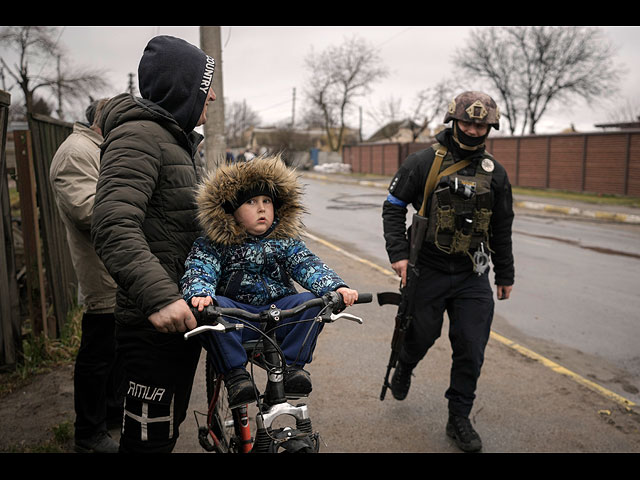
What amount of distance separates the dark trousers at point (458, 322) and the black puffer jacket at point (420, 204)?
0.10 m

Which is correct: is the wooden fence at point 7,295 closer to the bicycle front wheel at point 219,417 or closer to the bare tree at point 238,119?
the bicycle front wheel at point 219,417

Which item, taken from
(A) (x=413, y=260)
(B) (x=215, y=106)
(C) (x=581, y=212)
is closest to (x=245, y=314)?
(A) (x=413, y=260)

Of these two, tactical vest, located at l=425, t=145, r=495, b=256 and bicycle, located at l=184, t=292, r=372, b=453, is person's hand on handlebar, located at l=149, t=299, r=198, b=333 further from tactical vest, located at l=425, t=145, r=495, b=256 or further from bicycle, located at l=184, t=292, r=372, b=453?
tactical vest, located at l=425, t=145, r=495, b=256

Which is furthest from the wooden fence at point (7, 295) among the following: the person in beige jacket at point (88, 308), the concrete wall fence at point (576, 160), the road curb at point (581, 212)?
the concrete wall fence at point (576, 160)

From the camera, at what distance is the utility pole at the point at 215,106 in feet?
Result: 23.0

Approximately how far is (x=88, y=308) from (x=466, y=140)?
2.63 metres

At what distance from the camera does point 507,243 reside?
397 cm

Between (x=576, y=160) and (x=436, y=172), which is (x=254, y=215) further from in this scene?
(x=576, y=160)

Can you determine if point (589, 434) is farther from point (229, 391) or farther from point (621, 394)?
point (229, 391)

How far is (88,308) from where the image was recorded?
342 cm

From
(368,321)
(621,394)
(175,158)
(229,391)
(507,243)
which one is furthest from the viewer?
(368,321)

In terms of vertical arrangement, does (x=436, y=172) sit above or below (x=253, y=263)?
above
